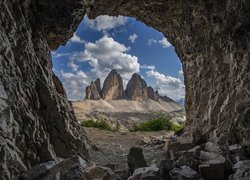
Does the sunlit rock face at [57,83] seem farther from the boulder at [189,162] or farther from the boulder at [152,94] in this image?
the boulder at [152,94]

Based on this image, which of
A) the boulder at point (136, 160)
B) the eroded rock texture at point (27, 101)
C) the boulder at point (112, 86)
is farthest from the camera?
the boulder at point (112, 86)

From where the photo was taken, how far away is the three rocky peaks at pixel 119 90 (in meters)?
113

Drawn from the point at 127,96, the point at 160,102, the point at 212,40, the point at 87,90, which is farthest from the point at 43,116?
the point at 160,102

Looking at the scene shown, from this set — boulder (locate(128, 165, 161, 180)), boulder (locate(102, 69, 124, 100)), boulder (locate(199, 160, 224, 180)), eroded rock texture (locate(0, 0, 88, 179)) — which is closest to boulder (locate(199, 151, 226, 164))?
boulder (locate(199, 160, 224, 180))

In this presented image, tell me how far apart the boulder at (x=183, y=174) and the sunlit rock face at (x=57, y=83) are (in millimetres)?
3033

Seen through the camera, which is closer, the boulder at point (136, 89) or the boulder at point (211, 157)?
the boulder at point (211, 157)

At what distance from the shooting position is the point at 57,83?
15.8 meters

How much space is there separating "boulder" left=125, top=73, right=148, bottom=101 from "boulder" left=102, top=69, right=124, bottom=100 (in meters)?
5.11

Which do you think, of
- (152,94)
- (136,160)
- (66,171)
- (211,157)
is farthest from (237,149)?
(152,94)

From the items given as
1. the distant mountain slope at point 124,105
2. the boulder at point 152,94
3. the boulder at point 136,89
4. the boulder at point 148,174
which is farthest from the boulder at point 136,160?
the boulder at point 152,94

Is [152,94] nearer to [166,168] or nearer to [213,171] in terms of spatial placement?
[166,168]

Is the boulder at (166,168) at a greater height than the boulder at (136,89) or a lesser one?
lesser

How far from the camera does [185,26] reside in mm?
16969

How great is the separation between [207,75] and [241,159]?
689cm
